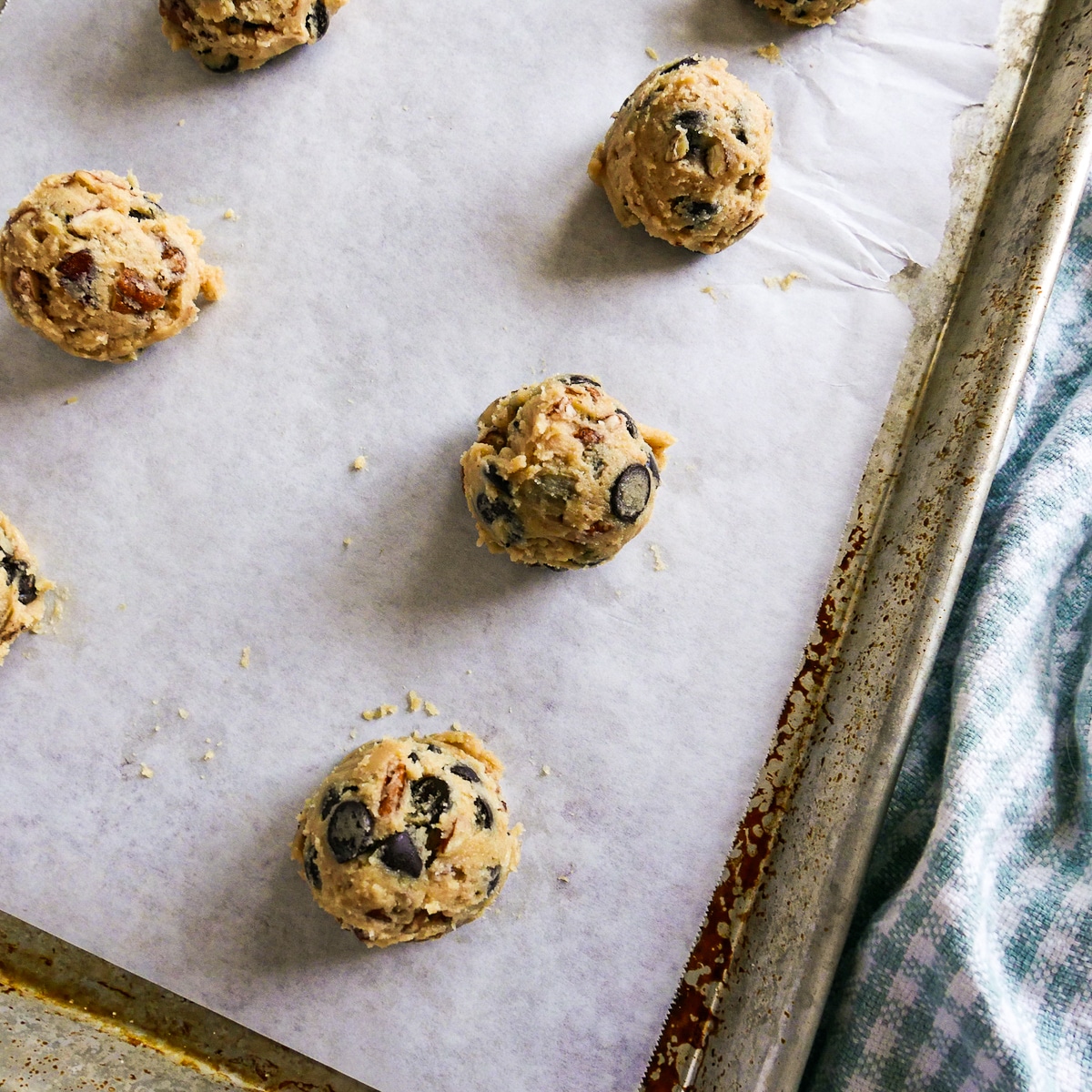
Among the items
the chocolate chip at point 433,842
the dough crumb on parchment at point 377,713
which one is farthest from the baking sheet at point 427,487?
the chocolate chip at point 433,842

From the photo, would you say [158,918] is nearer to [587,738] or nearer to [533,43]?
[587,738]

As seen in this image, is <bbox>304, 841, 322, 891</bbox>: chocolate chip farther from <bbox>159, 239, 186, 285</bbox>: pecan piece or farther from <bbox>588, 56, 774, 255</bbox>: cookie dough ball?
<bbox>588, 56, 774, 255</bbox>: cookie dough ball

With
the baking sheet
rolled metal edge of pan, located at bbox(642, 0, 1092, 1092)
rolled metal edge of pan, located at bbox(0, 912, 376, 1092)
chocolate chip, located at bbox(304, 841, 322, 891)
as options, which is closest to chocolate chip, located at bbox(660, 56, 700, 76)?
the baking sheet

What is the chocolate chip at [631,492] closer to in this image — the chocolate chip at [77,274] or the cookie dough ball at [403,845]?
the cookie dough ball at [403,845]

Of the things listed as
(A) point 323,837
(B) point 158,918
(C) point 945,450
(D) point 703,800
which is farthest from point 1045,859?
(B) point 158,918

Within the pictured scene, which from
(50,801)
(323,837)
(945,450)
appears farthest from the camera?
(945,450)

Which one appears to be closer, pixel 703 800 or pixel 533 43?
pixel 703 800

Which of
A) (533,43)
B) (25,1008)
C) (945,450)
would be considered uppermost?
(533,43)
